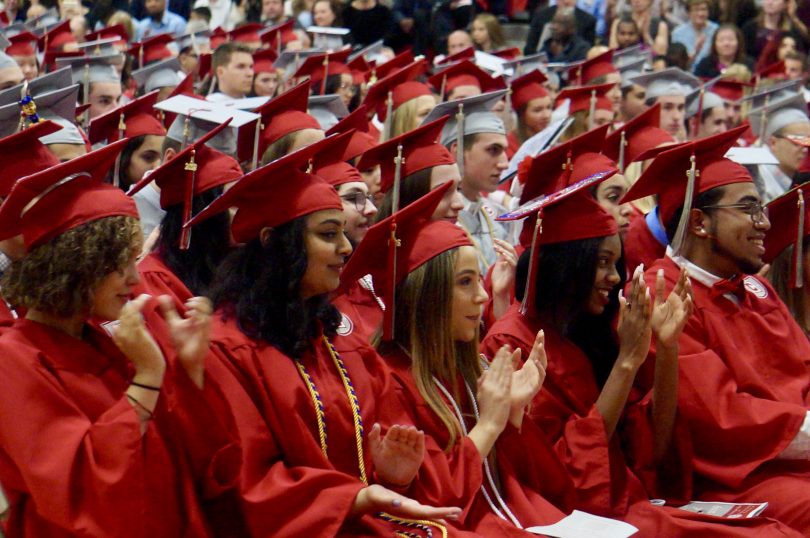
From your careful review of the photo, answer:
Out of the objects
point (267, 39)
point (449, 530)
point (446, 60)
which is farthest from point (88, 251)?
point (267, 39)

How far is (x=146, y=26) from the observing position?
1323cm

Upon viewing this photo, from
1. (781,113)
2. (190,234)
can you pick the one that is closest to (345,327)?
(190,234)

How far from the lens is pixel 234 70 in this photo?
832 centimetres

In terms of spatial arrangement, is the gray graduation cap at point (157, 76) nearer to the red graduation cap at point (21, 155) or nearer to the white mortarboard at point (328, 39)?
the white mortarboard at point (328, 39)

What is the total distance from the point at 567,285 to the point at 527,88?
4.23 metres

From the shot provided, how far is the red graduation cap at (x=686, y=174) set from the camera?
415 centimetres

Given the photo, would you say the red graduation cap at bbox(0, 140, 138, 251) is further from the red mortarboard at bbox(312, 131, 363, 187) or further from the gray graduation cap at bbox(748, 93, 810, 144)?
the gray graduation cap at bbox(748, 93, 810, 144)

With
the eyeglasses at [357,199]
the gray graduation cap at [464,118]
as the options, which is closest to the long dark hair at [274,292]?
the eyeglasses at [357,199]

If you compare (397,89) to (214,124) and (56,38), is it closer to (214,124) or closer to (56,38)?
(214,124)

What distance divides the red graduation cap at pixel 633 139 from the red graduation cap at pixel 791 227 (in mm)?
1397

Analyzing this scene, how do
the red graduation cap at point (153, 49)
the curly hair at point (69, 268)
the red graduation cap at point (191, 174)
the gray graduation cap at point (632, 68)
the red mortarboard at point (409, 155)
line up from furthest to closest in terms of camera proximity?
the gray graduation cap at point (632, 68)
the red graduation cap at point (153, 49)
the red mortarboard at point (409, 155)
the red graduation cap at point (191, 174)
the curly hair at point (69, 268)

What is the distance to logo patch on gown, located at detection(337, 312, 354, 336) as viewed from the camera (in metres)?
3.30

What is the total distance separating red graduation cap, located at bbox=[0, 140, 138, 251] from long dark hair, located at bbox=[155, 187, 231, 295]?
4.00 feet

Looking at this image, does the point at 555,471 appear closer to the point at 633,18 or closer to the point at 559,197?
the point at 559,197
